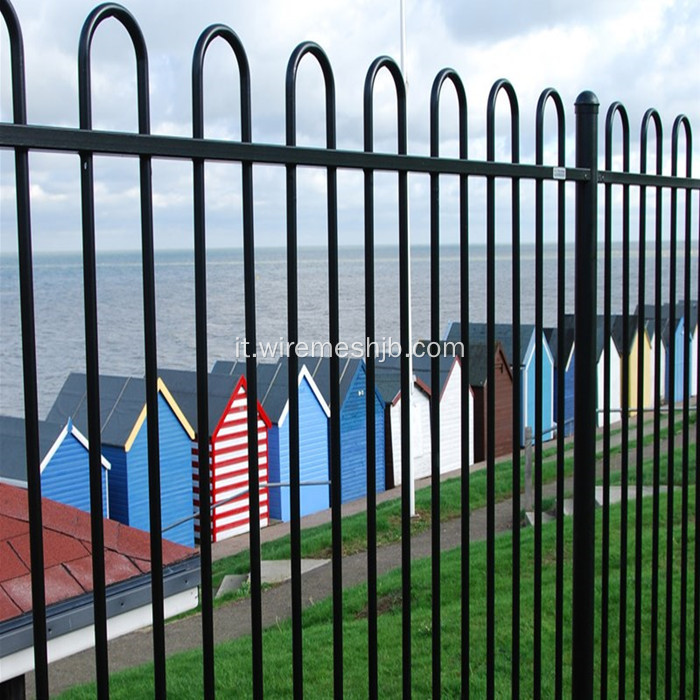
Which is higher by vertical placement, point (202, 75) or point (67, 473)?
point (202, 75)

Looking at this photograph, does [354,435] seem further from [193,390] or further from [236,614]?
[236,614]

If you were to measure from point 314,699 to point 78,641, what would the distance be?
7.79 ft

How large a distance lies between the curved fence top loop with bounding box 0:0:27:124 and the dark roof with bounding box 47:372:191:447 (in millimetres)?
8667

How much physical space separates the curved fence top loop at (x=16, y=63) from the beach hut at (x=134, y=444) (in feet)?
27.9

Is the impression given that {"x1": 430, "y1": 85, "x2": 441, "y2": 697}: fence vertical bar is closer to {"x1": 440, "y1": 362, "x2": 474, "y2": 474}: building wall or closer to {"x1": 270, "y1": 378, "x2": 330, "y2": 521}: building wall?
{"x1": 270, "y1": 378, "x2": 330, "y2": 521}: building wall

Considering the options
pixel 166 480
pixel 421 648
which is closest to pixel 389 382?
pixel 166 480

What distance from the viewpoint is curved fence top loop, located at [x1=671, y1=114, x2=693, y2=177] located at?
2443 millimetres

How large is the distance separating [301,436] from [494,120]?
950cm

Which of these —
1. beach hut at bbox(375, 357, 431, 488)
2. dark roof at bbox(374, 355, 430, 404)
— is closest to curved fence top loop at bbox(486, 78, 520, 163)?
beach hut at bbox(375, 357, 431, 488)

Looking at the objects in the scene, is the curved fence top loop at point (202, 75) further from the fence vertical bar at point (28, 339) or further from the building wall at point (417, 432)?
the building wall at point (417, 432)

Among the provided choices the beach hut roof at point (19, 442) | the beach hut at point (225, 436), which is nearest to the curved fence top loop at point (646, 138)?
the beach hut roof at point (19, 442)

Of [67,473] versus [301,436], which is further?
[301,436]

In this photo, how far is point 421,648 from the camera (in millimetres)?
4910

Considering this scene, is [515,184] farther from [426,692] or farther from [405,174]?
[426,692]
